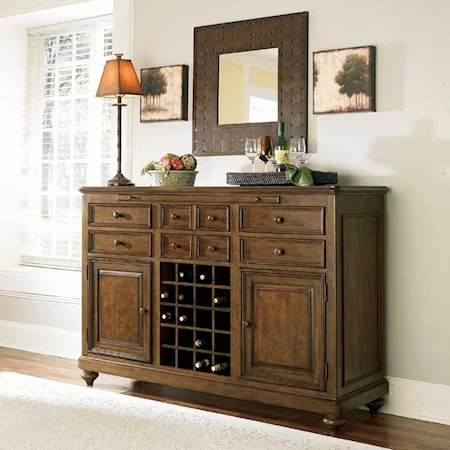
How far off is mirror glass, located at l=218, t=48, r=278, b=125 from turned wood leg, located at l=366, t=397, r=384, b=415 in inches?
57.2

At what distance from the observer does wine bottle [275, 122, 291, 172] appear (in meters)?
3.72

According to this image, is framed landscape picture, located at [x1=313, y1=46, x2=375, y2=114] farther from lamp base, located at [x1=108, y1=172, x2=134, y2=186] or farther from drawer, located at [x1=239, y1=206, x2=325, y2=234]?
lamp base, located at [x1=108, y1=172, x2=134, y2=186]

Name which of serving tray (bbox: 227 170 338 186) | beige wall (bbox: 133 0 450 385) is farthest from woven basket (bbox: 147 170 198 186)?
beige wall (bbox: 133 0 450 385)

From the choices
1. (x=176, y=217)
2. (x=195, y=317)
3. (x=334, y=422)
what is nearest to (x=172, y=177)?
(x=176, y=217)

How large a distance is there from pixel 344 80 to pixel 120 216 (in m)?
1.28

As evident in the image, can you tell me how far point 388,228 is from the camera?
3.73 m

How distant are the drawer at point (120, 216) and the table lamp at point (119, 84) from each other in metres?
0.18

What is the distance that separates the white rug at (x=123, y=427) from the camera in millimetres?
3203

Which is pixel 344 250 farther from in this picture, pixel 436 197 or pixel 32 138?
pixel 32 138

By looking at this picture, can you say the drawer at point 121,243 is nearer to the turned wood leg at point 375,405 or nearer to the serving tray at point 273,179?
the serving tray at point 273,179

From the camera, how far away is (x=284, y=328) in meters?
3.48

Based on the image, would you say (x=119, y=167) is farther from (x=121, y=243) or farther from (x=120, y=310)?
(x=120, y=310)

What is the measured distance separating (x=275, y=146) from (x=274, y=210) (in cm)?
47

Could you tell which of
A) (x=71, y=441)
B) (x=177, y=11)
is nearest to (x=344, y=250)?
(x=71, y=441)
